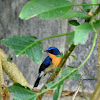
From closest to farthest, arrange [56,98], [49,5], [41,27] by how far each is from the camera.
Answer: [49,5] < [56,98] < [41,27]

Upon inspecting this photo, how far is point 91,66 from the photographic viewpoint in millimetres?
2113

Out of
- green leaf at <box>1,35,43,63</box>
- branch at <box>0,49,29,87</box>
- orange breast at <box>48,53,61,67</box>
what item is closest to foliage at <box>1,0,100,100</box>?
green leaf at <box>1,35,43,63</box>

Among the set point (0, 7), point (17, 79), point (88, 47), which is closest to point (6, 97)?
point (17, 79)

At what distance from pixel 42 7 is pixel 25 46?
0.13 m

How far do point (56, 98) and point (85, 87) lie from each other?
1.55 metres

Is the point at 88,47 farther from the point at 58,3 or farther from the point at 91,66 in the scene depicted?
the point at 58,3

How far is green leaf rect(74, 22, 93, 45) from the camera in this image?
19.8 inches

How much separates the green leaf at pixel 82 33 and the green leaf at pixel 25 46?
146 millimetres

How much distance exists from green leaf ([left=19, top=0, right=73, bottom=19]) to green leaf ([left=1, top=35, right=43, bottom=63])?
110 millimetres

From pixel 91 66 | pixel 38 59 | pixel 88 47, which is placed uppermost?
pixel 38 59

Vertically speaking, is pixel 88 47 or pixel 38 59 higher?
pixel 38 59

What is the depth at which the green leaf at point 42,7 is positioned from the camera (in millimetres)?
509

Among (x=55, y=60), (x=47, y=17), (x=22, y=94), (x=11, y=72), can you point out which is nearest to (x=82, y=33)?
(x=47, y=17)

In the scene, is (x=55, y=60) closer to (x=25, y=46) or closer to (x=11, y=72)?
(x=11, y=72)
